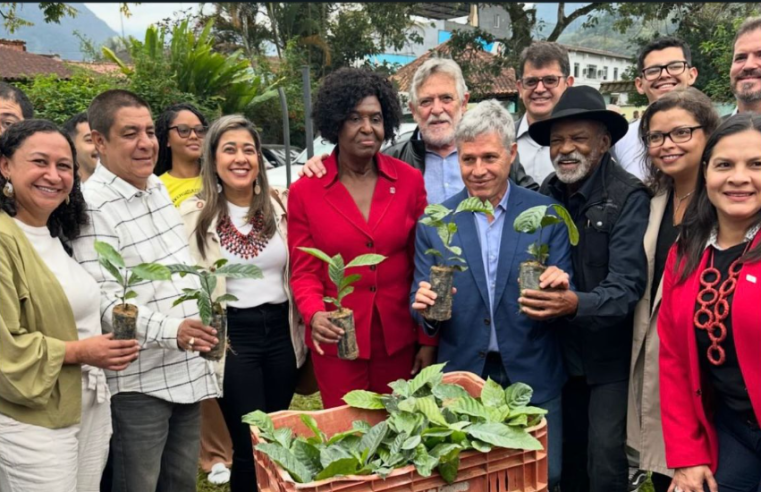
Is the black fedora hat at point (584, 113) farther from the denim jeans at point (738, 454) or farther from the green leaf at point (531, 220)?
the denim jeans at point (738, 454)

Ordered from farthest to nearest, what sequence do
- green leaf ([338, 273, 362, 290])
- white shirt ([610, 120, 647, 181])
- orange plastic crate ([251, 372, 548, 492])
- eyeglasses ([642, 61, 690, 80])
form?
1. eyeglasses ([642, 61, 690, 80])
2. white shirt ([610, 120, 647, 181])
3. green leaf ([338, 273, 362, 290])
4. orange plastic crate ([251, 372, 548, 492])

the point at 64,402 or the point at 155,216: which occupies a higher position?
the point at 155,216

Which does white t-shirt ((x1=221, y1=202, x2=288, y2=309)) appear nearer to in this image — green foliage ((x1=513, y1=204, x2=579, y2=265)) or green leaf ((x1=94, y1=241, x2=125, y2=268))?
green leaf ((x1=94, y1=241, x2=125, y2=268))

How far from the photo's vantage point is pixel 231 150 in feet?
10.4

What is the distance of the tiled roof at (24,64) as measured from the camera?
22766mm

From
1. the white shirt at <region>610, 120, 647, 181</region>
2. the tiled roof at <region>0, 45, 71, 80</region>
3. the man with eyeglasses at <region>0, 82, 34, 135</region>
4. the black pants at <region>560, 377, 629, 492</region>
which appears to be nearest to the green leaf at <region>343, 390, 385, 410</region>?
the black pants at <region>560, 377, 629, 492</region>

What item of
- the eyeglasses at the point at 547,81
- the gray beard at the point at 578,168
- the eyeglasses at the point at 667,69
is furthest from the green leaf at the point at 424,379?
the eyeglasses at the point at 667,69

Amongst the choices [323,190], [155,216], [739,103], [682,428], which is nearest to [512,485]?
[682,428]

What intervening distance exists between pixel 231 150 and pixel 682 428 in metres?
2.32

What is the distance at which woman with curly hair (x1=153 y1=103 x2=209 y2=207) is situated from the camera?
13.3 ft

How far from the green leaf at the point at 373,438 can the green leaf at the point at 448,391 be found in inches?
8.8

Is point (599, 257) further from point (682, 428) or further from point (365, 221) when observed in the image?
point (365, 221)

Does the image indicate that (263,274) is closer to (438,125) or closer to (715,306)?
(438,125)

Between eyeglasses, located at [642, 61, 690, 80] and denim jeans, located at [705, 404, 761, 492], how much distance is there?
2.26 m
